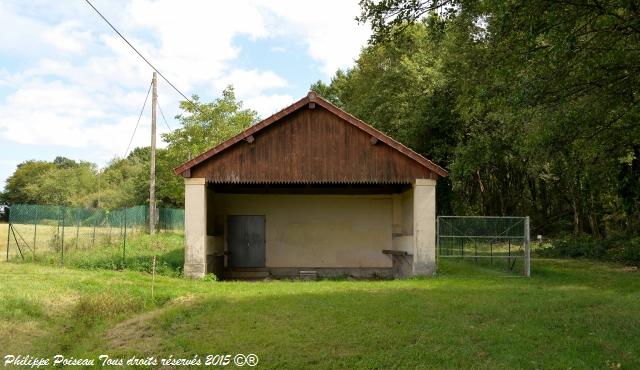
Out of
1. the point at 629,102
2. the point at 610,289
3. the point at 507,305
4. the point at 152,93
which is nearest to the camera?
the point at 507,305

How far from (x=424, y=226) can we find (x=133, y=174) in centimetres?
7027

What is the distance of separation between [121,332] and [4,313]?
2251 mm

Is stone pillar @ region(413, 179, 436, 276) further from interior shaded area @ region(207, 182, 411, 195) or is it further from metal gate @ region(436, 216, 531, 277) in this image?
interior shaded area @ region(207, 182, 411, 195)

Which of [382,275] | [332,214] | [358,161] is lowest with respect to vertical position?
[382,275]

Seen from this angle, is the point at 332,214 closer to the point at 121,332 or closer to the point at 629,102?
the point at 629,102

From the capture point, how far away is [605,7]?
28.9ft

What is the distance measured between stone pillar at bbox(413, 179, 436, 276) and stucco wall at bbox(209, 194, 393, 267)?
4.06m

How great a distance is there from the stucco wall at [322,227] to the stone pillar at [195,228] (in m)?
4.33

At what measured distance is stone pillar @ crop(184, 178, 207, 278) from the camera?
16.3m

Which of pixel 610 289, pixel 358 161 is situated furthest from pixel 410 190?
pixel 610 289

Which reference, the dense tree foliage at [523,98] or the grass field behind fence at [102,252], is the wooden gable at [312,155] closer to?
the dense tree foliage at [523,98]

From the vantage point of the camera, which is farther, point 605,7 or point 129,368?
point 605,7

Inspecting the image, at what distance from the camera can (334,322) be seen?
9750 millimetres

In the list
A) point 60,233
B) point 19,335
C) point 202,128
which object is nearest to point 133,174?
point 202,128
